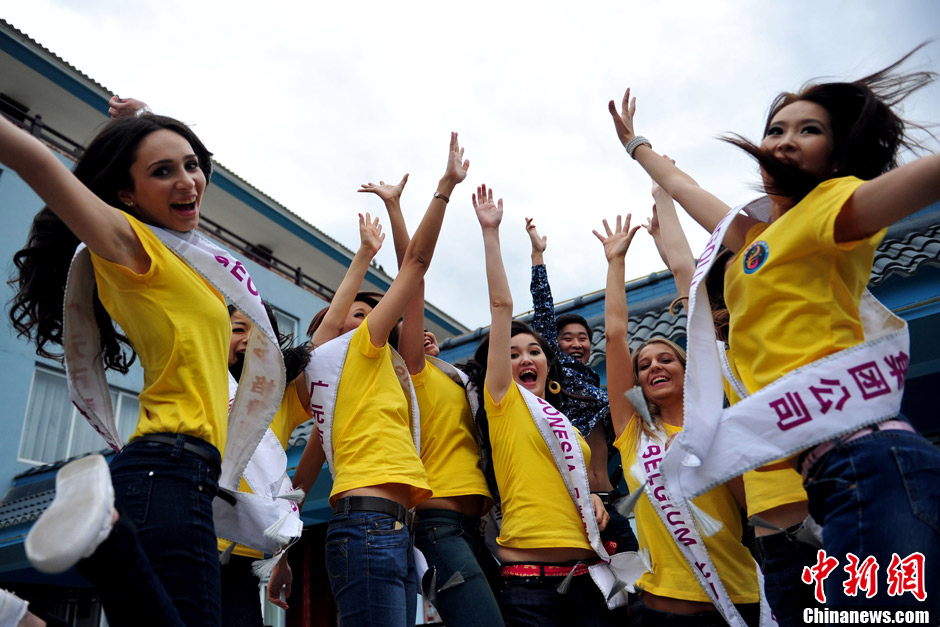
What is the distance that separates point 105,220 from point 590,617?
2110 millimetres

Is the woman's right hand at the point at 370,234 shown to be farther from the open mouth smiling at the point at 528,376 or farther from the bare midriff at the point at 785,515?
the bare midriff at the point at 785,515

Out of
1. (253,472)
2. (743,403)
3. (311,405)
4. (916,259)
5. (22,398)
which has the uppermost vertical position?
(22,398)

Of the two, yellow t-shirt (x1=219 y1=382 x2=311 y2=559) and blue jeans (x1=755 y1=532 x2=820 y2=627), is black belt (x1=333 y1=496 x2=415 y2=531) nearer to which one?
yellow t-shirt (x1=219 y1=382 x2=311 y2=559)

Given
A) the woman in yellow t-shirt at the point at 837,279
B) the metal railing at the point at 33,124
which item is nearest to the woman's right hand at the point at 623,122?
the woman in yellow t-shirt at the point at 837,279

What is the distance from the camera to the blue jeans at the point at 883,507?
139cm

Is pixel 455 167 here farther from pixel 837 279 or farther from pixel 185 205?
pixel 837 279

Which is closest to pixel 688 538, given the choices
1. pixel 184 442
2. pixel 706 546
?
pixel 706 546

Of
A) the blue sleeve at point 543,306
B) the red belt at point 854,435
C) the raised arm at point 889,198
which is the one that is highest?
the blue sleeve at point 543,306

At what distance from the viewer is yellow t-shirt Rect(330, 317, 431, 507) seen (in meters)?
2.59

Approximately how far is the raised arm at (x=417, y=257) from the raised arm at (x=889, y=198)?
1.62 meters

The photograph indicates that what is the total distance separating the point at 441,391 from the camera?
3.27 meters

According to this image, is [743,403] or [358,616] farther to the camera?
[358,616]

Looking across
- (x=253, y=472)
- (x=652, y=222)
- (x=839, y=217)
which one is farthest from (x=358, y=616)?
(x=652, y=222)

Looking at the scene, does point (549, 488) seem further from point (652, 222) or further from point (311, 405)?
point (652, 222)
